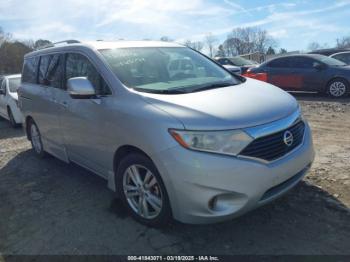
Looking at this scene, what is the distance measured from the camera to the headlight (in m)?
3.07

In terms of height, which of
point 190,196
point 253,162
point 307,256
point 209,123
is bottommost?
point 307,256

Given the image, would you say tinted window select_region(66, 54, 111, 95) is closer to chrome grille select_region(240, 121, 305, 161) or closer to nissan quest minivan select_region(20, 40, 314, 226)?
nissan quest minivan select_region(20, 40, 314, 226)

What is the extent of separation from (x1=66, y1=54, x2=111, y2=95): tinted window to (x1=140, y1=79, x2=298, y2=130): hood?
67 centimetres

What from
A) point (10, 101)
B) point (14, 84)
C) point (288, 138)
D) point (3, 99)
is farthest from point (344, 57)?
point (288, 138)

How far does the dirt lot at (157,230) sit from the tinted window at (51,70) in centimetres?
137

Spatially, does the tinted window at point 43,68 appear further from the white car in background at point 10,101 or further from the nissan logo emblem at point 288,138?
the white car in background at point 10,101

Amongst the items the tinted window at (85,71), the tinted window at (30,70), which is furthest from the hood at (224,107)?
the tinted window at (30,70)

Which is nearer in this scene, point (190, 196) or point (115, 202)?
point (190, 196)

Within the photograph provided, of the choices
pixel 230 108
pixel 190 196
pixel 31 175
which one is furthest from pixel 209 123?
pixel 31 175

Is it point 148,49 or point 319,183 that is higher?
point 148,49

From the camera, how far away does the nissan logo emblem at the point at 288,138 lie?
132 inches

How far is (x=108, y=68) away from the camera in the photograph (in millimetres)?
4016

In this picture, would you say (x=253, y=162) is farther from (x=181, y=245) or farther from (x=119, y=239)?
(x=119, y=239)

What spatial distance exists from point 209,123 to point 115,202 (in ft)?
6.03
